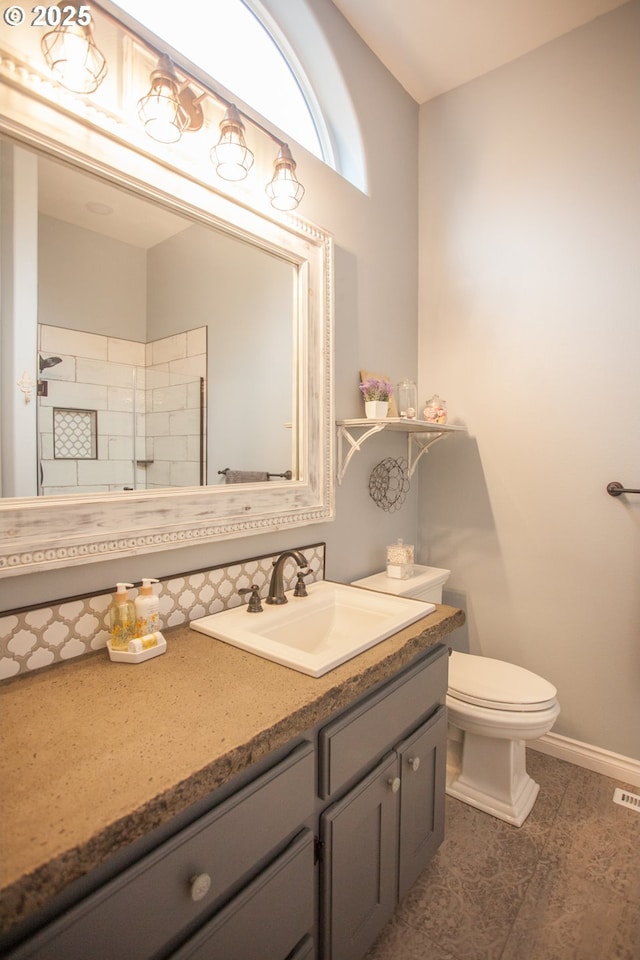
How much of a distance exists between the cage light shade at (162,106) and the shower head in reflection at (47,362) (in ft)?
1.94

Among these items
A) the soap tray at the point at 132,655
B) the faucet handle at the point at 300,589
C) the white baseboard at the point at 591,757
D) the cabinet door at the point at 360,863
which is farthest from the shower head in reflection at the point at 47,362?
the white baseboard at the point at 591,757

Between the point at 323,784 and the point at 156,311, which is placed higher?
the point at 156,311

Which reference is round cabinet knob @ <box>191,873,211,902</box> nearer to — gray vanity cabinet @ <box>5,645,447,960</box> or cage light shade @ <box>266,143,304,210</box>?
gray vanity cabinet @ <box>5,645,447,960</box>

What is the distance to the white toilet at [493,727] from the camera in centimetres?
168

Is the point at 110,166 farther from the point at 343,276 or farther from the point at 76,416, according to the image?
the point at 343,276

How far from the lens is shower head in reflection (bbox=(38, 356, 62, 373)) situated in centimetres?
106

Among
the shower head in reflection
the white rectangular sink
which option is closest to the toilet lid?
the white rectangular sink

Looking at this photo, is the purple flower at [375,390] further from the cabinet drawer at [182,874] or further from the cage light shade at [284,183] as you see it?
the cabinet drawer at [182,874]

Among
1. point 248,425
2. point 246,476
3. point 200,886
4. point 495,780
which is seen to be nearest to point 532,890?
point 495,780

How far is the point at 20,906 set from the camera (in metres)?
0.52

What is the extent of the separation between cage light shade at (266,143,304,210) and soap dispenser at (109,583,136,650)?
1.20 metres

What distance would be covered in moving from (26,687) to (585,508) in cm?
198

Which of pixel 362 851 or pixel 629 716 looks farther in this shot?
pixel 629 716

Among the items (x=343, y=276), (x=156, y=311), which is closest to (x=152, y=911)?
(x=156, y=311)
